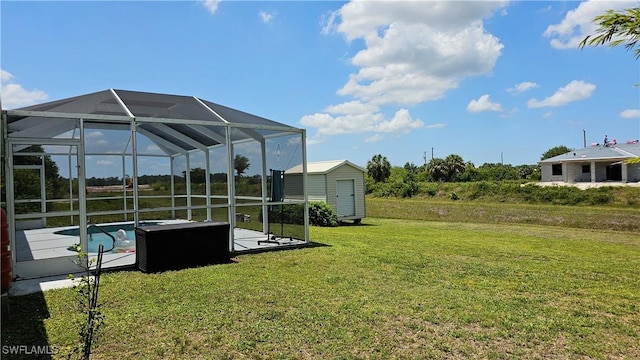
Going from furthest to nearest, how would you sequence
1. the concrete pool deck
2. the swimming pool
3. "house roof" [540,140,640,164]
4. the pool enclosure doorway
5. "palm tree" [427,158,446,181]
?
"palm tree" [427,158,446,181] < "house roof" [540,140,640,164] < the swimming pool < the pool enclosure doorway < the concrete pool deck

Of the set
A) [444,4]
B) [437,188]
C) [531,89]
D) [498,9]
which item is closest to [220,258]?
[444,4]

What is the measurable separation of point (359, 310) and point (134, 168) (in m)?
4.98

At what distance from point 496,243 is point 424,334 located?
7.63 metres

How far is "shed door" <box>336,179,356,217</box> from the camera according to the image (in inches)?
659

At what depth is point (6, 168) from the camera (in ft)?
20.6

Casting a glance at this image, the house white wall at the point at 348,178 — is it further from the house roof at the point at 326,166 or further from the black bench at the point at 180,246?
the black bench at the point at 180,246

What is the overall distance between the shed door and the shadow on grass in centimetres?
1249

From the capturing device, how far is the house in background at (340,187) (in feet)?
53.7

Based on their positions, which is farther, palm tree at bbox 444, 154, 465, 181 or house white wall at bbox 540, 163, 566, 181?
palm tree at bbox 444, 154, 465, 181

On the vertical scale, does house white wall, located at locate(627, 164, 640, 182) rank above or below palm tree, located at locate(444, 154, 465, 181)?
below

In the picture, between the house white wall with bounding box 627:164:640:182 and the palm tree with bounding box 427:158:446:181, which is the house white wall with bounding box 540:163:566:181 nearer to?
the house white wall with bounding box 627:164:640:182

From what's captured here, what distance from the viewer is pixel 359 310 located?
14.7ft

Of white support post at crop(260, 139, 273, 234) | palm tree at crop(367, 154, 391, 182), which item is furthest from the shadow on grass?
palm tree at crop(367, 154, 391, 182)

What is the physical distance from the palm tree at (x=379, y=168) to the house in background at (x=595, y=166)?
14.2m
